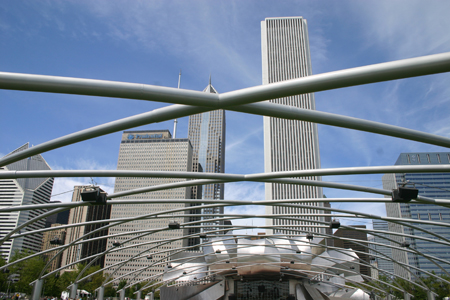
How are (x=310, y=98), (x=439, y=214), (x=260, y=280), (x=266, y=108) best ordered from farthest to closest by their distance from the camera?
1. (x=439, y=214)
2. (x=310, y=98)
3. (x=260, y=280)
4. (x=266, y=108)

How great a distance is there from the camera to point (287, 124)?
13962 cm

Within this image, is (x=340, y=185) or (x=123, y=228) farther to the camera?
(x=123, y=228)

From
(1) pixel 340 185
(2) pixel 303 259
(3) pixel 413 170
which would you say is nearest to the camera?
(3) pixel 413 170

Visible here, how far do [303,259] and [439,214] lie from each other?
18209 centimetres

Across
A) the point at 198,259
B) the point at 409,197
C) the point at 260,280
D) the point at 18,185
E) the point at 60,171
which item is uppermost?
the point at 18,185

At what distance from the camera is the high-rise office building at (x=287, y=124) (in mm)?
133375

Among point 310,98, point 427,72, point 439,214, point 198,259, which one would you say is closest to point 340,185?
point 427,72

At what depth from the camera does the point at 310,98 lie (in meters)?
136

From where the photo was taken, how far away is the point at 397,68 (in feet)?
19.6

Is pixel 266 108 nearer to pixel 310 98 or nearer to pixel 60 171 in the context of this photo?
pixel 60 171

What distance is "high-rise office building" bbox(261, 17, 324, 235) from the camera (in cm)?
13338

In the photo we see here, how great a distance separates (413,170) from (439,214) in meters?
214

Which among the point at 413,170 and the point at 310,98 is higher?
the point at 310,98

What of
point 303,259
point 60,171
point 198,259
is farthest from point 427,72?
point 198,259
